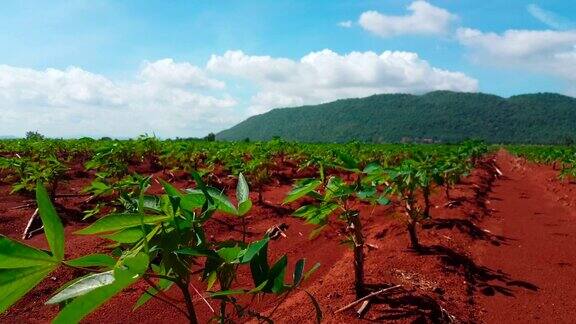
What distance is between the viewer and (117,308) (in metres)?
4.40

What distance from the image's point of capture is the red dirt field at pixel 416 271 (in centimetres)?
369

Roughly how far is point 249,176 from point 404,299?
6709 mm

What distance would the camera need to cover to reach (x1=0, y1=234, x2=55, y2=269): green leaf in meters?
0.74

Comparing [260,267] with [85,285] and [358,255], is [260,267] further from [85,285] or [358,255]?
[358,255]

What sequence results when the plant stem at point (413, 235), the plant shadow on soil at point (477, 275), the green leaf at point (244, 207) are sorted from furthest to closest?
the plant stem at point (413, 235) < the plant shadow on soil at point (477, 275) < the green leaf at point (244, 207)

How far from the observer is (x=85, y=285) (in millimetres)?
844

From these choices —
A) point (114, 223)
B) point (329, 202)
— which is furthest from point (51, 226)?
point (329, 202)

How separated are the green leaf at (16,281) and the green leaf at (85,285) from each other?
7 cm

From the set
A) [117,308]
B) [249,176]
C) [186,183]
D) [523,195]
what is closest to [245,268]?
[117,308]

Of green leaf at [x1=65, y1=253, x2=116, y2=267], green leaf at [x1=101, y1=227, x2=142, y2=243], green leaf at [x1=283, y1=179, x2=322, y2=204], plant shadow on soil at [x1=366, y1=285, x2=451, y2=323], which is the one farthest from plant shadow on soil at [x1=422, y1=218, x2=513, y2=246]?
green leaf at [x1=65, y1=253, x2=116, y2=267]

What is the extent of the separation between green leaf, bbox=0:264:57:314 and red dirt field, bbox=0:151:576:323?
2.79 meters

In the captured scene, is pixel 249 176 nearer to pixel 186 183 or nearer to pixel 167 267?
pixel 186 183

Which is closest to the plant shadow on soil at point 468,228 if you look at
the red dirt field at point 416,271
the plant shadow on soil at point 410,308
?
the red dirt field at point 416,271

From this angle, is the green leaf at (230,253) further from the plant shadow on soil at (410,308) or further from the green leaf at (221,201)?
the plant shadow on soil at (410,308)
